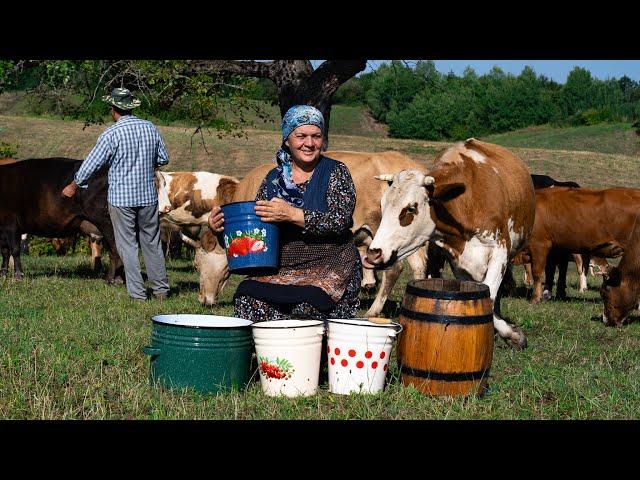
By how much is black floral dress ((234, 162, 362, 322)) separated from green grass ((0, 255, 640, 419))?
0.55 meters

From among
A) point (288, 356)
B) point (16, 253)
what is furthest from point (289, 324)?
point (16, 253)

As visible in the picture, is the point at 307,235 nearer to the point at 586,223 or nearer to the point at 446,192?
the point at 446,192

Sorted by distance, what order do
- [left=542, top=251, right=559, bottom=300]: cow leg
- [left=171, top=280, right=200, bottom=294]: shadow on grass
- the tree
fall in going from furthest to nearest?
the tree, [left=542, top=251, right=559, bottom=300]: cow leg, [left=171, top=280, right=200, bottom=294]: shadow on grass

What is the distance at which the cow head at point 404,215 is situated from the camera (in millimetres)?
6656

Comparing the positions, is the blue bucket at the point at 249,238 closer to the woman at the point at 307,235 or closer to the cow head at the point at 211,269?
the woman at the point at 307,235

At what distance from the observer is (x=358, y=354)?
500 centimetres

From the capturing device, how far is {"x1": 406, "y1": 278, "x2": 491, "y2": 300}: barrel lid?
5.05m

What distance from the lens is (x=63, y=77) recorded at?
17.0 m

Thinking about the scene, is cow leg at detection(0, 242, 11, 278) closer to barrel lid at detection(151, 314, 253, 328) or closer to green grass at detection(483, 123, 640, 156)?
barrel lid at detection(151, 314, 253, 328)

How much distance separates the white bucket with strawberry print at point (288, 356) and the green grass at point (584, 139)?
56469 millimetres

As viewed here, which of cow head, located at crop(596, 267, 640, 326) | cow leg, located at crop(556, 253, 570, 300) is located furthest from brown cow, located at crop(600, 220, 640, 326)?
cow leg, located at crop(556, 253, 570, 300)

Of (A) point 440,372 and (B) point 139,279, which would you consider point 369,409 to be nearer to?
(A) point 440,372
